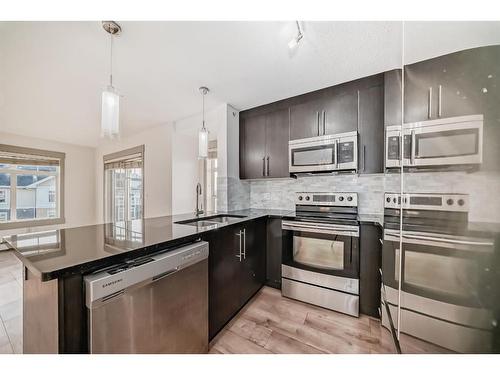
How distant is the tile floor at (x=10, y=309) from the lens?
1461mm

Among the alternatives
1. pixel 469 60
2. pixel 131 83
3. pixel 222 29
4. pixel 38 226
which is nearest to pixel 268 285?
pixel 469 60

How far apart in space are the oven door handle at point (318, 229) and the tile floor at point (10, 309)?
2348 mm

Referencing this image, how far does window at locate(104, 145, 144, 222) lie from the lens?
4.11m

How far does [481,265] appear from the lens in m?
0.60

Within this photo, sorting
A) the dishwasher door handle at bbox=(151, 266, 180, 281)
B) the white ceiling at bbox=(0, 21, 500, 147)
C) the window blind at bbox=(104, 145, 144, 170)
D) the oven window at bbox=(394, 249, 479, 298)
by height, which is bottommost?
the dishwasher door handle at bbox=(151, 266, 180, 281)

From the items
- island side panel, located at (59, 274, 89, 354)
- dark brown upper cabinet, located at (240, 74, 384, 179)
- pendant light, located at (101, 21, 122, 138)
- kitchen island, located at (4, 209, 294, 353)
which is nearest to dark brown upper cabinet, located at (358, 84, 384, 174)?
dark brown upper cabinet, located at (240, 74, 384, 179)

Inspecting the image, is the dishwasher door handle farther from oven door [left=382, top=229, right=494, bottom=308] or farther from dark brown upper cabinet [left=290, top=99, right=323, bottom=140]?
dark brown upper cabinet [left=290, top=99, right=323, bottom=140]

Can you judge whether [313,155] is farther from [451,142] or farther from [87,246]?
[87,246]

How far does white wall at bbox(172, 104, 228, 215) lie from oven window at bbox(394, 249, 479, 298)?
8.68 feet

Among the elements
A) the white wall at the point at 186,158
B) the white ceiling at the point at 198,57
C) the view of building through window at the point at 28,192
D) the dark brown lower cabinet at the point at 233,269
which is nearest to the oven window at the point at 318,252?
the dark brown lower cabinet at the point at 233,269

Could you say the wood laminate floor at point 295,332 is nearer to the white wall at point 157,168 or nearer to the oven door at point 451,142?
the oven door at point 451,142

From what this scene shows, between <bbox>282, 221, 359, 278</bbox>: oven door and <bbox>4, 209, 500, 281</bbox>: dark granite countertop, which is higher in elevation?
<bbox>4, 209, 500, 281</bbox>: dark granite countertop
